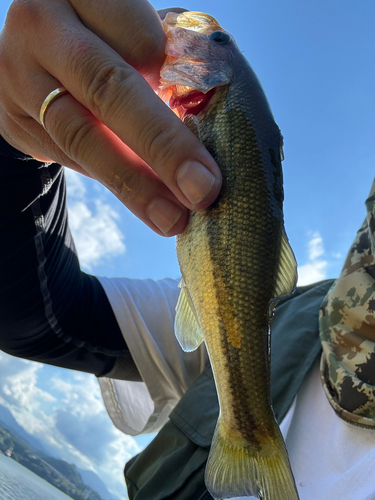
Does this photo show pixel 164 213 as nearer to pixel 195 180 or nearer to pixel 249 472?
pixel 195 180

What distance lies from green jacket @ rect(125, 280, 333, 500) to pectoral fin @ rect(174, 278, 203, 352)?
1.14 meters

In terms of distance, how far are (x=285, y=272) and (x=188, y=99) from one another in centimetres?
67

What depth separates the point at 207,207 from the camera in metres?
1.05

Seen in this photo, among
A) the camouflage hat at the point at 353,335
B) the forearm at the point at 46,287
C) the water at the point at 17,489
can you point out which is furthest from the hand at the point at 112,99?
the water at the point at 17,489

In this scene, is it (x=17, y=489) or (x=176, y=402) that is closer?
(x=176, y=402)

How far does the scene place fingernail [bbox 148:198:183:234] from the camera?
1.06 m

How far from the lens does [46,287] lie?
85.9 inches

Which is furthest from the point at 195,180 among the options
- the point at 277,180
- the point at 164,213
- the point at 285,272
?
the point at 285,272

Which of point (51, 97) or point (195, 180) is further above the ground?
point (51, 97)

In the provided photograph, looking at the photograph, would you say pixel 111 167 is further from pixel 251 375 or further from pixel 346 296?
pixel 346 296

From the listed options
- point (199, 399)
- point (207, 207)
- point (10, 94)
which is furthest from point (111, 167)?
point (199, 399)

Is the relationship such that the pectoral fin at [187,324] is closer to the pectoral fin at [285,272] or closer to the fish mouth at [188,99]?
the pectoral fin at [285,272]

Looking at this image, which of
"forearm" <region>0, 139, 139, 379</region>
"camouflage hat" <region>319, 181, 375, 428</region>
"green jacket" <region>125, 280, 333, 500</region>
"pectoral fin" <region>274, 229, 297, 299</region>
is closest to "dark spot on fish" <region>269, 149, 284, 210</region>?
"pectoral fin" <region>274, 229, 297, 299</region>

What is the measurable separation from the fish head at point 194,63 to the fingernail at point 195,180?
31cm
